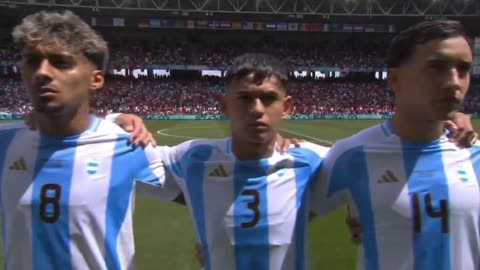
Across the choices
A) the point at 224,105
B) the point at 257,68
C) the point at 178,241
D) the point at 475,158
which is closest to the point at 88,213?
the point at 224,105

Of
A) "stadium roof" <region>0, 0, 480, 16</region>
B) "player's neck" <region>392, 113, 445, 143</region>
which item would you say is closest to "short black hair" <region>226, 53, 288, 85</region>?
"player's neck" <region>392, 113, 445, 143</region>

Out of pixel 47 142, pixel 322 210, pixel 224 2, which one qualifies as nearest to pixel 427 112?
pixel 322 210

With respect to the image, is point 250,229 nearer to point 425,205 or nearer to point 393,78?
point 425,205

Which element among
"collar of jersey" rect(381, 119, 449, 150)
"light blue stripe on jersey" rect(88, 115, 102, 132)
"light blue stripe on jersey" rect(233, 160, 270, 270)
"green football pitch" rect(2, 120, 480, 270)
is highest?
"light blue stripe on jersey" rect(88, 115, 102, 132)

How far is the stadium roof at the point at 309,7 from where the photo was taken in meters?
43.0

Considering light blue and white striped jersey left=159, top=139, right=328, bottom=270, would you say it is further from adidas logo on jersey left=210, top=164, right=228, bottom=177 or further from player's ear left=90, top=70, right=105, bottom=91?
player's ear left=90, top=70, right=105, bottom=91

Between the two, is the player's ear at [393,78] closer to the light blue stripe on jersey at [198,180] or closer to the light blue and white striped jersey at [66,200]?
the light blue stripe on jersey at [198,180]

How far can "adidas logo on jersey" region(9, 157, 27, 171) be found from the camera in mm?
2875

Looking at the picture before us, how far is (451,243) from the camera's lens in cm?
265

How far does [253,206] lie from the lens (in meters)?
2.94

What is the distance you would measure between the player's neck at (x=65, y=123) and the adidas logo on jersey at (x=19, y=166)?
20 cm

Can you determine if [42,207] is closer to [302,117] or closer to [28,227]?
[28,227]

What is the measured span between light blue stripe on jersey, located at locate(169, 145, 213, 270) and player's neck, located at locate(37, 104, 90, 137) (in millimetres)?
643

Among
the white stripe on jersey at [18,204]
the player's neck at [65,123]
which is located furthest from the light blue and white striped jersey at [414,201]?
the white stripe on jersey at [18,204]
